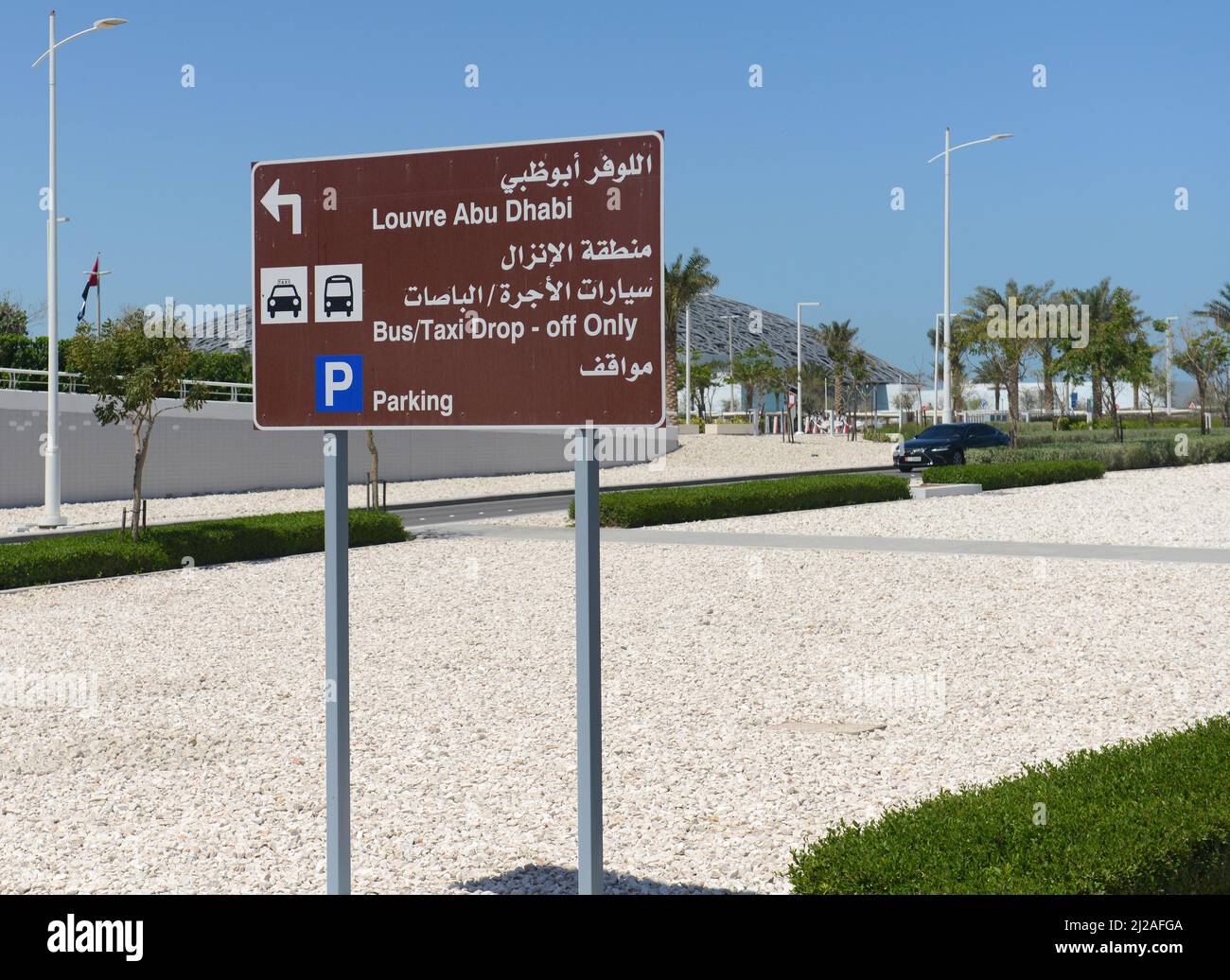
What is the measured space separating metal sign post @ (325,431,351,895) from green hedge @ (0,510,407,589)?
12774 millimetres

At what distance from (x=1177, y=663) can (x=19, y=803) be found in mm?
8285

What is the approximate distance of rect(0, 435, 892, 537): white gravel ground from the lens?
92.9 feet

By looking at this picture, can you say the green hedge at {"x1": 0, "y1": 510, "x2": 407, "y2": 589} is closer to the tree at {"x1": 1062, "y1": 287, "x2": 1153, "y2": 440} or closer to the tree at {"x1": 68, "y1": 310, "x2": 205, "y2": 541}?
the tree at {"x1": 68, "y1": 310, "x2": 205, "y2": 541}

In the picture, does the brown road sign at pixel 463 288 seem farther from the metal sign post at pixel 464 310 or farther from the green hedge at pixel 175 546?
the green hedge at pixel 175 546

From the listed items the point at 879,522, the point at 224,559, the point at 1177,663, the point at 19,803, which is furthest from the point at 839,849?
the point at 879,522

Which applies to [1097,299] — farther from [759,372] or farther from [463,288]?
[463,288]

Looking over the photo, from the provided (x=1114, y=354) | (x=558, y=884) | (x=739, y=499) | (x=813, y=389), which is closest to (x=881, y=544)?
(x=739, y=499)

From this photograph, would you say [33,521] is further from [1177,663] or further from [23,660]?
[1177,663]

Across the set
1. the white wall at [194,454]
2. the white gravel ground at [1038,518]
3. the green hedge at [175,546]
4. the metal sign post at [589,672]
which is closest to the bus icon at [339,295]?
the metal sign post at [589,672]

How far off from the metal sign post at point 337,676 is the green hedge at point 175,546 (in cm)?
1277

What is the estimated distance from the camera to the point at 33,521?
26.1 m

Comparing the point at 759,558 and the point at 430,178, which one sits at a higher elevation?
the point at 430,178

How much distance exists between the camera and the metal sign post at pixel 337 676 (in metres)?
4.46

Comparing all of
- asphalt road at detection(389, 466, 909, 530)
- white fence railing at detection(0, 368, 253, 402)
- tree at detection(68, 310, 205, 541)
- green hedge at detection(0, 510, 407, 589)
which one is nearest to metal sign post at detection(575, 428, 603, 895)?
green hedge at detection(0, 510, 407, 589)
